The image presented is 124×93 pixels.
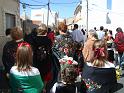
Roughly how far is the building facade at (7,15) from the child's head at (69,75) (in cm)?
952

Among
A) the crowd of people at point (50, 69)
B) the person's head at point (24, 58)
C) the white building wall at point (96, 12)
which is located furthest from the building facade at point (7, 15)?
the white building wall at point (96, 12)

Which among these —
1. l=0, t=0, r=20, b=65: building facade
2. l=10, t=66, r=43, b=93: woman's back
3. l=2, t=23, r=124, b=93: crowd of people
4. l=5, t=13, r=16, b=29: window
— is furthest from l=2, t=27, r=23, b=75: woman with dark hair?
l=5, t=13, r=16, b=29: window

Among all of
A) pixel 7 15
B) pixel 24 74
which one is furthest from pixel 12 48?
pixel 7 15

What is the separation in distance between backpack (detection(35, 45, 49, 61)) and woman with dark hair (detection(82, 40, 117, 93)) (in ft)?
5.35

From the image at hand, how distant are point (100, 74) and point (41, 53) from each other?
6.19ft

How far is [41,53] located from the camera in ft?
24.2

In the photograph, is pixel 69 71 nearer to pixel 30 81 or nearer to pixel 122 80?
pixel 30 81

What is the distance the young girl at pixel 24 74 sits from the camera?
5.42 meters

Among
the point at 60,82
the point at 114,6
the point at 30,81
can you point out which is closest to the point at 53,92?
the point at 60,82

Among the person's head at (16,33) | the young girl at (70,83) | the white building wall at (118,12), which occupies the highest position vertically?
the white building wall at (118,12)

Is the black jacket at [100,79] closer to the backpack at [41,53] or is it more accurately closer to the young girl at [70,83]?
the young girl at [70,83]

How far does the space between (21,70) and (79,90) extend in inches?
46.4

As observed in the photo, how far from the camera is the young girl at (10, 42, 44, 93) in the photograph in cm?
542

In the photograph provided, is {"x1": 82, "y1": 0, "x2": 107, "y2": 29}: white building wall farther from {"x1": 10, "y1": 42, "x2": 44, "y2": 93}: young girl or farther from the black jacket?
{"x1": 10, "y1": 42, "x2": 44, "y2": 93}: young girl
